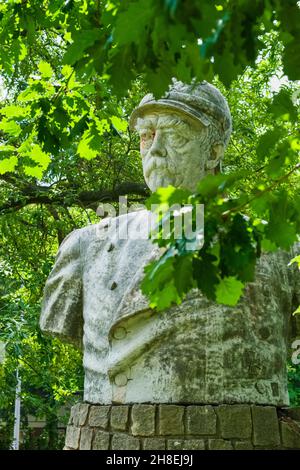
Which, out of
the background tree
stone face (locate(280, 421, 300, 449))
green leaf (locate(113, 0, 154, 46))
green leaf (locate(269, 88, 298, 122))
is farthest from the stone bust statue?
green leaf (locate(113, 0, 154, 46))

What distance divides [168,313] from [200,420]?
53 cm

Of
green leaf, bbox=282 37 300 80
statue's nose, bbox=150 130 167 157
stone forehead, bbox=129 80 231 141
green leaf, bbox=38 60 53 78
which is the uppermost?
green leaf, bbox=38 60 53 78

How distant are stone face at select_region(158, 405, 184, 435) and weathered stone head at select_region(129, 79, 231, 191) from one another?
1.15 m

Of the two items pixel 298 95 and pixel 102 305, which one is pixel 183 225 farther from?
pixel 102 305

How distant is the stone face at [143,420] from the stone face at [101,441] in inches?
5.7

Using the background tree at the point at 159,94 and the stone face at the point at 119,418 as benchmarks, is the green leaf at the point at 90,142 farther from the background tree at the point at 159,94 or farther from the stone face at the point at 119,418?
the stone face at the point at 119,418

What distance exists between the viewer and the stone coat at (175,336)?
3.67 metres

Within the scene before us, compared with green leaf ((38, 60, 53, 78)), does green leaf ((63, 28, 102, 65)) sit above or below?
below

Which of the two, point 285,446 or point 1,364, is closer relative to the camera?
point 285,446

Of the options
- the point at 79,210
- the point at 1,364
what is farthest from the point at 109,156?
the point at 1,364

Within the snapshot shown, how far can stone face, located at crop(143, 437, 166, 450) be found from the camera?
138 inches

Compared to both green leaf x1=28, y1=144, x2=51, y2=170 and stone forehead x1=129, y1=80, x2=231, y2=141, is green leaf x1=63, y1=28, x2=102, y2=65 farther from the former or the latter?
green leaf x1=28, y1=144, x2=51, y2=170
